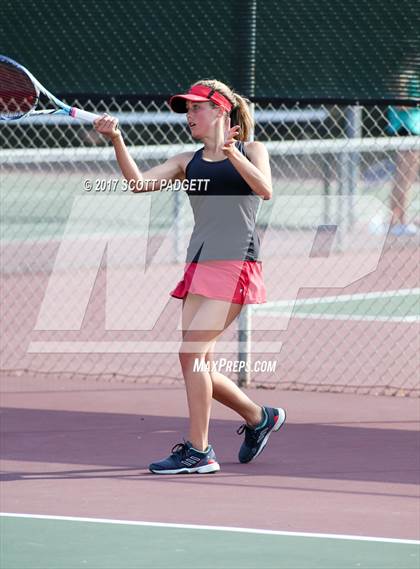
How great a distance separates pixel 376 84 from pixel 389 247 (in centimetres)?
764

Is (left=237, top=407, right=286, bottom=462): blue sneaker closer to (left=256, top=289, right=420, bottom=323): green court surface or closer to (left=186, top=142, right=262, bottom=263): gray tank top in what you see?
(left=186, top=142, right=262, bottom=263): gray tank top

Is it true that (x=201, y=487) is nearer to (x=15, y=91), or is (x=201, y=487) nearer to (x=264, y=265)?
(x=15, y=91)

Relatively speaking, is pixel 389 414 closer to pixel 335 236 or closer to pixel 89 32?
pixel 89 32

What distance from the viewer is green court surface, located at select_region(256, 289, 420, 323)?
41.5 ft

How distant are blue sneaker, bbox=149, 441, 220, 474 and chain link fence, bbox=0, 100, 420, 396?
1699 mm

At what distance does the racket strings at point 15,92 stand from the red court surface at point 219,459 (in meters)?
1.90

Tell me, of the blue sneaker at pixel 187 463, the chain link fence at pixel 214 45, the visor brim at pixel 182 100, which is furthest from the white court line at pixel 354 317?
the visor brim at pixel 182 100

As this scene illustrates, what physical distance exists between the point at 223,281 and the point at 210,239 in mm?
224

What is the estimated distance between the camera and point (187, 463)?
23.6ft

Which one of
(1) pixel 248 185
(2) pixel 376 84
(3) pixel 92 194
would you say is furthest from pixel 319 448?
(3) pixel 92 194

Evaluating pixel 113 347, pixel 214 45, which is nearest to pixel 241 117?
A: pixel 214 45

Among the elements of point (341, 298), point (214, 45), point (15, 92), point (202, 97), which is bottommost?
point (202, 97)

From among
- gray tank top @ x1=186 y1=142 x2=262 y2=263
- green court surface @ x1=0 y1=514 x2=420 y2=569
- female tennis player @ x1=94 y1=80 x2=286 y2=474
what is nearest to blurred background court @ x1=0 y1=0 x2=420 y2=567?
green court surface @ x1=0 y1=514 x2=420 y2=569

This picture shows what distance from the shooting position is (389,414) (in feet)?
29.4
